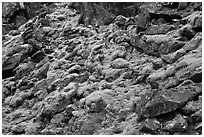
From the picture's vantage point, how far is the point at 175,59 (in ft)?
30.9

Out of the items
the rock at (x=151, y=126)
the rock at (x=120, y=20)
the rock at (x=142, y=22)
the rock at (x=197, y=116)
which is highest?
the rock at (x=142, y=22)

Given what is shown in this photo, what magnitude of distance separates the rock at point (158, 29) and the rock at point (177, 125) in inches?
153

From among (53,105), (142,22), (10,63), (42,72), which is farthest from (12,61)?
(142,22)

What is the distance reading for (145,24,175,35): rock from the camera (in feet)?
35.0

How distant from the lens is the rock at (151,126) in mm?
7637

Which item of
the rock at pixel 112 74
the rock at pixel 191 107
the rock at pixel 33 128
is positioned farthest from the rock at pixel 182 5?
the rock at pixel 33 128

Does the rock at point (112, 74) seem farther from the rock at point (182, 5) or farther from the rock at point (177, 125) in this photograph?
the rock at point (182, 5)

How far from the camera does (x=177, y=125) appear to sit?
744cm

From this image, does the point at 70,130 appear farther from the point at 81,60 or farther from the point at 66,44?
the point at 66,44

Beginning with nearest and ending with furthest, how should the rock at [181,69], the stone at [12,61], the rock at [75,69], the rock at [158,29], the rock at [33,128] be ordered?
the rock at [181,69] → the rock at [33,128] → the rock at [158,29] → the rock at [75,69] → the stone at [12,61]

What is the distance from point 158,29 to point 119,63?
1.79 metres

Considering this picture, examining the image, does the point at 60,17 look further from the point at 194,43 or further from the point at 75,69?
the point at 194,43

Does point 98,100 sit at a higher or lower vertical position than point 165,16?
lower

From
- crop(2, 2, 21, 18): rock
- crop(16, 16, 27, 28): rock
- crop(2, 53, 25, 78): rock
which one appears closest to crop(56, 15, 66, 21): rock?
crop(16, 16, 27, 28): rock
